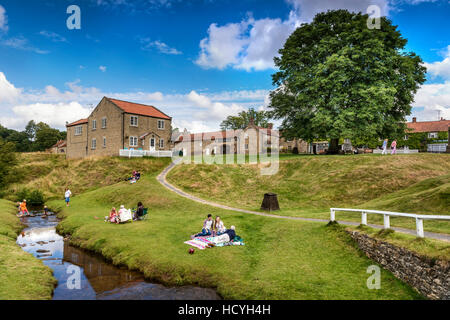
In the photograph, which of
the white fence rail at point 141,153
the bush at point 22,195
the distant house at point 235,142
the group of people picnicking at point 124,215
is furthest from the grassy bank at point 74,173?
the distant house at point 235,142

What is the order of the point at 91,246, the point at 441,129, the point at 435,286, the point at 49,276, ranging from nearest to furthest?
1. the point at 435,286
2. the point at 49,276
3. the point at 91,246
4. the point at 441,129

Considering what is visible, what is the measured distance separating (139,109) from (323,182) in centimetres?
3893

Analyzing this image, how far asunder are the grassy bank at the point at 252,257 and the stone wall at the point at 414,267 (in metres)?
0.34

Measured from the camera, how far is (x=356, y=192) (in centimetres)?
2723

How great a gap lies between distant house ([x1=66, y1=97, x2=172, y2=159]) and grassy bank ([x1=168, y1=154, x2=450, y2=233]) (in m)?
14.3

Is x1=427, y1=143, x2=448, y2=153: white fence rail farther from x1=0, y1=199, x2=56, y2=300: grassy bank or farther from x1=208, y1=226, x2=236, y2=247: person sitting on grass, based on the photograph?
x1=0, y1=199, x2=56, y2=300: grassy bank

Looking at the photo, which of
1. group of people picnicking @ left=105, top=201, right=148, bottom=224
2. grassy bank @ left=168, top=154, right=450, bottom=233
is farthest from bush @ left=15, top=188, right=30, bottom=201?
group of people picnicking @ left=105, top=201, right=148, bottom=224

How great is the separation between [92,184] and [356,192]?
36.0m

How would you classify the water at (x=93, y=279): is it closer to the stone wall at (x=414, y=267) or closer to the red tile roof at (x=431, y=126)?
the stone wall at (x=414, y=267)

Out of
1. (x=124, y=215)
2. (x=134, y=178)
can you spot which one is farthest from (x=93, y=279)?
(x=134, y=178)
